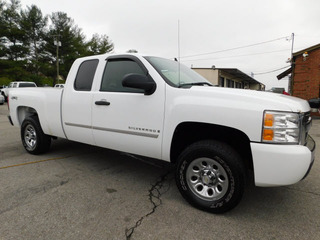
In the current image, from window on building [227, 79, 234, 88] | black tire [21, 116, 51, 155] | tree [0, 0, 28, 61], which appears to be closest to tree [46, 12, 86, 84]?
tree [0, 0, 28, 61]

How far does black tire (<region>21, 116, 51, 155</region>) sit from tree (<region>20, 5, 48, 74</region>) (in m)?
36.2

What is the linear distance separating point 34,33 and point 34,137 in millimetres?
40148

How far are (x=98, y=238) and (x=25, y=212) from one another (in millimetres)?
973

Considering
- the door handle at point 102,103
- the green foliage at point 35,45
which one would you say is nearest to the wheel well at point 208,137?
the door handle at point 102,103

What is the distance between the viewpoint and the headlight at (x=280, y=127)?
2151mm

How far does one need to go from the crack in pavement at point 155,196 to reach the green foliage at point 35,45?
34137mm

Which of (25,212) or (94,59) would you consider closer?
(25,212)

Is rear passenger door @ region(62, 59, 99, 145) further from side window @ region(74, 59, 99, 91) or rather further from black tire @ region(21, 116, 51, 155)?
black tire @ region(21, 116, 51, 155)

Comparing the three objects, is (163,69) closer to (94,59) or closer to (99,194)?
(94,59)

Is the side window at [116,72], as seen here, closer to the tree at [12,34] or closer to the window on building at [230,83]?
the window on building at [230,83]

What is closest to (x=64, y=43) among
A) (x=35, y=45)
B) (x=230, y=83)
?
(x=35, y=45)

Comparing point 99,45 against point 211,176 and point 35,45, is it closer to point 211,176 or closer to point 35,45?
point 35,45

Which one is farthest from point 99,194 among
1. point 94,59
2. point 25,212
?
point 94,59

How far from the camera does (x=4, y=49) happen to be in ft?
105
